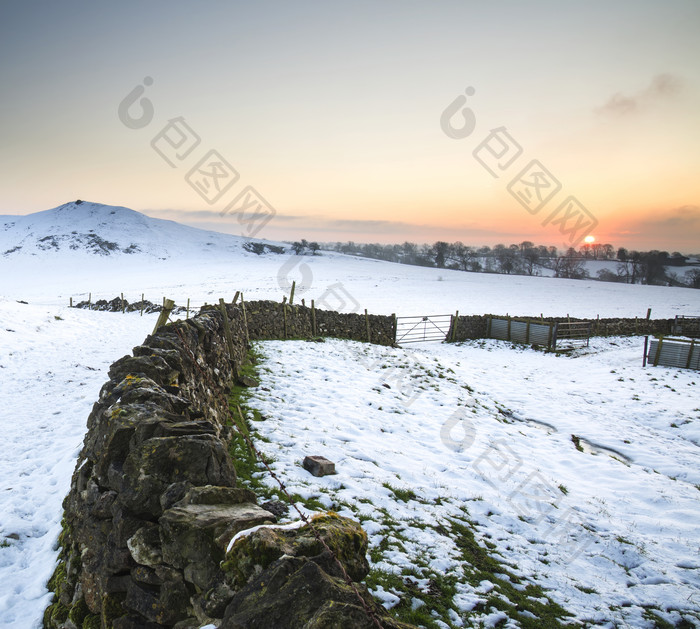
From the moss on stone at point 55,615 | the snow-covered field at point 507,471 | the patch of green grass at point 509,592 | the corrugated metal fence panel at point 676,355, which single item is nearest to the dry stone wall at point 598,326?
the corrugated metal fence panel at point 676,355

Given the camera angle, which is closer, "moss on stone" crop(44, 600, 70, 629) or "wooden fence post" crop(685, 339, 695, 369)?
"moss on stone" crop(44, 600, 70, 629)

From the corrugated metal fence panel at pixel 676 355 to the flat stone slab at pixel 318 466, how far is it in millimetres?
20151

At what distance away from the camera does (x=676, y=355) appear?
19.6 m

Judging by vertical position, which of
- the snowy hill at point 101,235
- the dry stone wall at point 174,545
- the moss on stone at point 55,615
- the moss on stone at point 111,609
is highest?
the snowy hill at point 101,235

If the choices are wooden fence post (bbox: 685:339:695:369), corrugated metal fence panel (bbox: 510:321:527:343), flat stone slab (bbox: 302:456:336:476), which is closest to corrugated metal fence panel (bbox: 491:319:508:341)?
corrugated metal fence panel (bbox: 510:321:527:343)

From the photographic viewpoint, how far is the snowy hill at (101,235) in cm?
10000

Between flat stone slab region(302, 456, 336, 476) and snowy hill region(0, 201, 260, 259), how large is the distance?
101 meters

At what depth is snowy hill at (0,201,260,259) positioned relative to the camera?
10000cm

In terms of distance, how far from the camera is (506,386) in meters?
16.3

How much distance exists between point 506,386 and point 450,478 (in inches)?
379

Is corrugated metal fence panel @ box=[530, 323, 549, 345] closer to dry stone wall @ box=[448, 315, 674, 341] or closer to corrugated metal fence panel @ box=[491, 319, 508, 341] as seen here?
dry stone wall @ box=[448, 315, 674, 341]

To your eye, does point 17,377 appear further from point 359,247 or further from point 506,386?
point 359,247

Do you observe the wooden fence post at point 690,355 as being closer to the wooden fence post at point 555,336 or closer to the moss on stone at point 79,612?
the wooden fence post at point 555,336

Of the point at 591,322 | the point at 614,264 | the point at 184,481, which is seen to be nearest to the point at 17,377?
the point at 184,481
